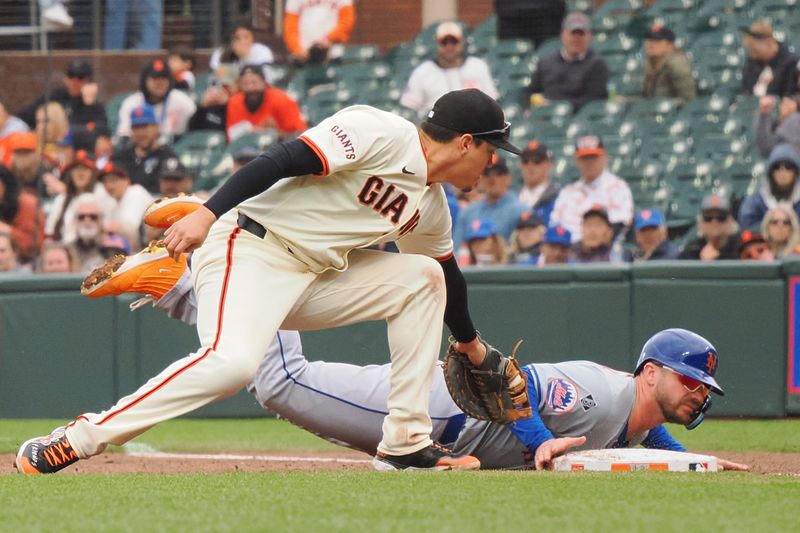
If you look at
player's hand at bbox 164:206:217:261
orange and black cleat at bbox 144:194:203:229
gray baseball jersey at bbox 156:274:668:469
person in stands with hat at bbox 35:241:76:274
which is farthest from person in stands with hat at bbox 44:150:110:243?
player's hand at bbox 164:206:217:261

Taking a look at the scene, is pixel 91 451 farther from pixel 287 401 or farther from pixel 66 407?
pixel 66 407

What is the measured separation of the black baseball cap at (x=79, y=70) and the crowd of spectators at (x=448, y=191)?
0.01 m

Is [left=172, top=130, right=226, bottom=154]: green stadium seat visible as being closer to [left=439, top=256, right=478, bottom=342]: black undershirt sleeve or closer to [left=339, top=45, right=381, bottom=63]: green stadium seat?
[left=339, top=45, right=381, bottom=63]: green stadium seat

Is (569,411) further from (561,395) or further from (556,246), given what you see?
(556,246)

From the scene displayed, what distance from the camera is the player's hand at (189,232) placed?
4.13m

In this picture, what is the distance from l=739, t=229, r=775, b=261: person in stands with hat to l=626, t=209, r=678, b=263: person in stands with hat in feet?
1.67

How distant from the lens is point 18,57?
42.5 feet

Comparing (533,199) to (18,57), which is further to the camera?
(18,57)

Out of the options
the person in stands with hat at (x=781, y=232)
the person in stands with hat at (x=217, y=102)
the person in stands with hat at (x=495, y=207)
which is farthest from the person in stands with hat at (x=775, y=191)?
the person in stands with hat at (x=217, y=102)

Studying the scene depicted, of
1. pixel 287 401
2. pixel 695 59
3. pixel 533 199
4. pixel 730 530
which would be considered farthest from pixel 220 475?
pixel 695 59

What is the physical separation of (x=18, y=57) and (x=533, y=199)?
19.0ft

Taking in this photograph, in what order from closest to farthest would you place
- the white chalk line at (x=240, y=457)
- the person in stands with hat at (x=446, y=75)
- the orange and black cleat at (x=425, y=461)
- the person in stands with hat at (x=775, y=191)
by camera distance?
the orange and black cleat at (x=425, y=461), the white chalk line at (x=240, y=457), the person in stands with hat at (x=775, y=191), the person in stands with hat at (x=446, y=75)

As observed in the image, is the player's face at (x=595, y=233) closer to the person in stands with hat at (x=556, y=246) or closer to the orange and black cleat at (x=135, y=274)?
the person in stands with hat at (x=556, y=246)

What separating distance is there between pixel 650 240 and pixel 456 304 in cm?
436
